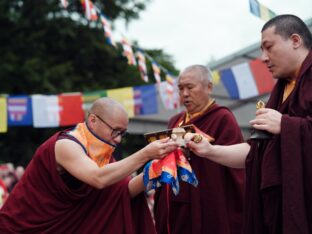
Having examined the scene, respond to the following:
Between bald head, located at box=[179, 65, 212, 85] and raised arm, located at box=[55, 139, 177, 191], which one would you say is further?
bald head, located at box=[179, 65, 212, 85]

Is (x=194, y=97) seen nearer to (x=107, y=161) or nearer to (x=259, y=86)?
(x=107, y=161)

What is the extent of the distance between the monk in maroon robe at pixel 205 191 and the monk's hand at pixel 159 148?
2.91 ft

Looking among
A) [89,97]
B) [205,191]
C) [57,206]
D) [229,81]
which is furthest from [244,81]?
[57,206]

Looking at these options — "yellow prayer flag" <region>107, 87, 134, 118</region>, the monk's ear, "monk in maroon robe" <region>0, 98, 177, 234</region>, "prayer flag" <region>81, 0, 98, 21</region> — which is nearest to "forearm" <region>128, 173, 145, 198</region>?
"monk in maroon robe" <region>0, 98, 177, 234</region>

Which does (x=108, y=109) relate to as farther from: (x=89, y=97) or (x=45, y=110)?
(x=89, y=97)

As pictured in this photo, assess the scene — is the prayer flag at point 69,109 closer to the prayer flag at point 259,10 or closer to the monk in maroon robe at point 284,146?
the prayer flag at point 259,10

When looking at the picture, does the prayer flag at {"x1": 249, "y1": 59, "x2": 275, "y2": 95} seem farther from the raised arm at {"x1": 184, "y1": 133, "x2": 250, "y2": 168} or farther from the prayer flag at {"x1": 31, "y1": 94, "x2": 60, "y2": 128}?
the raised arm at {"x1": 184, "y1": 133, "x2": 250, "y2": 168}

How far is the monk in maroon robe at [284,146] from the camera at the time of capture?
7.08 ft

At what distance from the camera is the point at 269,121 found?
2.25 meters

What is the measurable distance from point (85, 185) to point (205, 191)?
3.34 feet

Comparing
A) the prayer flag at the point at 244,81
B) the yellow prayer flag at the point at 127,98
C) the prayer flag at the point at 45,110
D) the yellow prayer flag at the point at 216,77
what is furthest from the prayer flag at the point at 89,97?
the prayer flag at the point at 244,81

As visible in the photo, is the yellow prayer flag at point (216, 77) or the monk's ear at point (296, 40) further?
the yellow prayer flag at point (216, 77)

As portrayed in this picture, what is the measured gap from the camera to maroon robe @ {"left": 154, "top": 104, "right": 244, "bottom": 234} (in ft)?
11.7

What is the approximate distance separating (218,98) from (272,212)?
6573 mm
